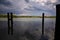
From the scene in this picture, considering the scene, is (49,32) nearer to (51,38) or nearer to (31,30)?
(51,38)

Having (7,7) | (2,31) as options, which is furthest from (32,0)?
(2,31)

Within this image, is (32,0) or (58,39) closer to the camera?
(58,39)

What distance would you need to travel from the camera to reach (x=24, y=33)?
81.9 inches

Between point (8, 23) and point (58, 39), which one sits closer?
point (58, 39)

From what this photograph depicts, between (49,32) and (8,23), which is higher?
(8,23)

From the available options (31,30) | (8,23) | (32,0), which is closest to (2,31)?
(8,23)

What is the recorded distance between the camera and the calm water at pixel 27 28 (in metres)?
2.04

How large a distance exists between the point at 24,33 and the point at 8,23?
12.0 inches

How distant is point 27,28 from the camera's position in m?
2.09

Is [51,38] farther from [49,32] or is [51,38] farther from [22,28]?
[22,28]

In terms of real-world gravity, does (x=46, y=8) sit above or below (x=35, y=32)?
above

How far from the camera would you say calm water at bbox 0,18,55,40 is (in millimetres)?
2045

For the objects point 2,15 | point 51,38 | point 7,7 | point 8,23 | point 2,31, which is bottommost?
point 51,38

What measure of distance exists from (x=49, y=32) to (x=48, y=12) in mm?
332
